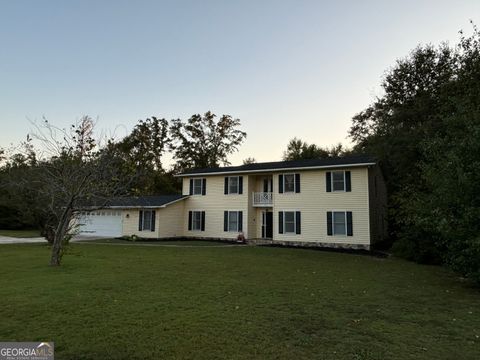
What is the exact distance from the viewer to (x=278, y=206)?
21.5 meters

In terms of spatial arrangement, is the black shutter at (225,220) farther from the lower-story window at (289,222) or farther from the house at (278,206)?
the lower-story window at (289,222)

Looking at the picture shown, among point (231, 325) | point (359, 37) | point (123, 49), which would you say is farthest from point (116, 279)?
point (359, 37)

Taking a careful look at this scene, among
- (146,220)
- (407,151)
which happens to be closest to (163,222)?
(146,220)

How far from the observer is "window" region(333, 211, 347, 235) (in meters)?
19.3

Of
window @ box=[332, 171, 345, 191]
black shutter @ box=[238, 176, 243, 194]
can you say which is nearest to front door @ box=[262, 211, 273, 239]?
black shutter @ box=[238, 176, 243, 194]

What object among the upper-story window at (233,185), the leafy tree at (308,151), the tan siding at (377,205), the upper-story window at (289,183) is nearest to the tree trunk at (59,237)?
the upper-story window at (233,185)

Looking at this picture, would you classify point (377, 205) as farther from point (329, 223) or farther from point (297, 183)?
point (297, 183)

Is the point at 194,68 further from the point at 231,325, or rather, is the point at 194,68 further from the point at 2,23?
the point at 231,325

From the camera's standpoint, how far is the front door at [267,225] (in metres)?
23.0

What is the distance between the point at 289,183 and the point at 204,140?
21803mm

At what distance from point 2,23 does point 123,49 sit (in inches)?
182

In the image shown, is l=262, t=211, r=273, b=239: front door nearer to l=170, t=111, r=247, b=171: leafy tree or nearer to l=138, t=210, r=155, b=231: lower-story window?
l=138, t=210, r=155, b=231: lower-story window

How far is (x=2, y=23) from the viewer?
497 inches

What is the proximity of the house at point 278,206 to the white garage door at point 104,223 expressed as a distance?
1.39 ft
